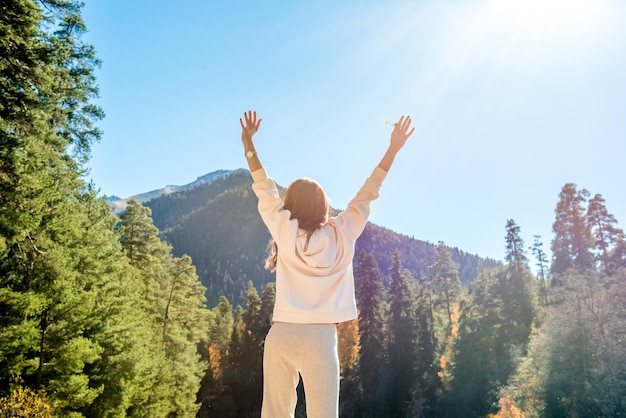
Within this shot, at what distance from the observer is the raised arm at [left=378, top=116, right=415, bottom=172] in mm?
3551

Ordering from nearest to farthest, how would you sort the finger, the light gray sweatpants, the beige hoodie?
the light gray sweatpants → the beige hoodie → the finger

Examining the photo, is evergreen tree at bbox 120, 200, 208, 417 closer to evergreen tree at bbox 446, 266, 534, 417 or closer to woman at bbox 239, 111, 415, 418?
woman at bbox 239, 111, 415, 418

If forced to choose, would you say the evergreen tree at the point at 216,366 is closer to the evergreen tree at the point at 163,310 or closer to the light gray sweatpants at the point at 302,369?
the evergreen tree at the point at 163,310

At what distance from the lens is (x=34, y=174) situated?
10.3 m

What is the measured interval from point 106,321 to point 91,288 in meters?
A: 1.62

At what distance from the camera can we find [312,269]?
3.13 m

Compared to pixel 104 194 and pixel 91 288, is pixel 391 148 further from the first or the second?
pixel 104 194

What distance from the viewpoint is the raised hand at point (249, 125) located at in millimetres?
3644

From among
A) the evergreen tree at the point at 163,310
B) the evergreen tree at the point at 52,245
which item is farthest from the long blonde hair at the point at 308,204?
the evergreen tree at the point at 163,310

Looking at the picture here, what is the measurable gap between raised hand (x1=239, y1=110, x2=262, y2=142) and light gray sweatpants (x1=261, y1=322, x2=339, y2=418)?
1.49m

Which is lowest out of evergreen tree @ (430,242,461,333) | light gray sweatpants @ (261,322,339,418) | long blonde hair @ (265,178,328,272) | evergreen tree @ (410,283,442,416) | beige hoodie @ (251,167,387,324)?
evergreen tree @ (410,283,442,416)

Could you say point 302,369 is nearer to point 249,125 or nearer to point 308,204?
point 308,204

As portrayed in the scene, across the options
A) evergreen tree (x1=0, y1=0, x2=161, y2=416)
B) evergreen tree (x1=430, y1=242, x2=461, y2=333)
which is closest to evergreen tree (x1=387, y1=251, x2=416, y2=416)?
evergreen tree (x1=430, y1=242, x2=461, y2=333)

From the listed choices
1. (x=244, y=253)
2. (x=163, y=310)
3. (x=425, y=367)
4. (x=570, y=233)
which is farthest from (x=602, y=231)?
(x=244, y=253)
